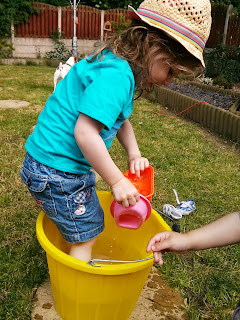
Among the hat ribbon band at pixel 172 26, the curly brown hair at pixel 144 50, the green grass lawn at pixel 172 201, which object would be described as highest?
the hat ribbon band at pixel 172 26

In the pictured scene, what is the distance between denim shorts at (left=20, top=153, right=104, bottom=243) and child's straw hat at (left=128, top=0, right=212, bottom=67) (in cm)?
58

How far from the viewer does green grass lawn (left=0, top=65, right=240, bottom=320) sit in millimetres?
1425

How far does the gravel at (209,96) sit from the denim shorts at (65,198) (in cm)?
357

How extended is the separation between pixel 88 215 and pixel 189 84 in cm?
571

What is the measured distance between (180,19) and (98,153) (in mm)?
520

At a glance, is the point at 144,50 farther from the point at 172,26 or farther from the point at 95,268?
the point at 95,268

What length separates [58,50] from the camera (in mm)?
10781

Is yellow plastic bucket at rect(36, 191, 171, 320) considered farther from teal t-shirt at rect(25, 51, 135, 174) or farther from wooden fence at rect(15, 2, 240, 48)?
wooden fence at rect(15, 2, 240, 48)

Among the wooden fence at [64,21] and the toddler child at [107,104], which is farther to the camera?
the wooden fence at [64,21]

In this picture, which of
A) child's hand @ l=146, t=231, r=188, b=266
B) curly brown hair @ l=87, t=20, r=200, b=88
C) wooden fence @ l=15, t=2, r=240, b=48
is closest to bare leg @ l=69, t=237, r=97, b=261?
child's hand @ l=146, t=231, r=188, b=266

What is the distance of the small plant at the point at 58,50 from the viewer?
10.7 m

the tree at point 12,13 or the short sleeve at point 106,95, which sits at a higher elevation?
the short sleeve at point 106,95

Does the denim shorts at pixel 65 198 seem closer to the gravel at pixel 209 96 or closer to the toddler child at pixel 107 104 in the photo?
the toddler child at pixel 107 104

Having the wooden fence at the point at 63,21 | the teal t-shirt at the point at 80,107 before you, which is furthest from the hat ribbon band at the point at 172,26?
the wooden fence at the point at 63,21
